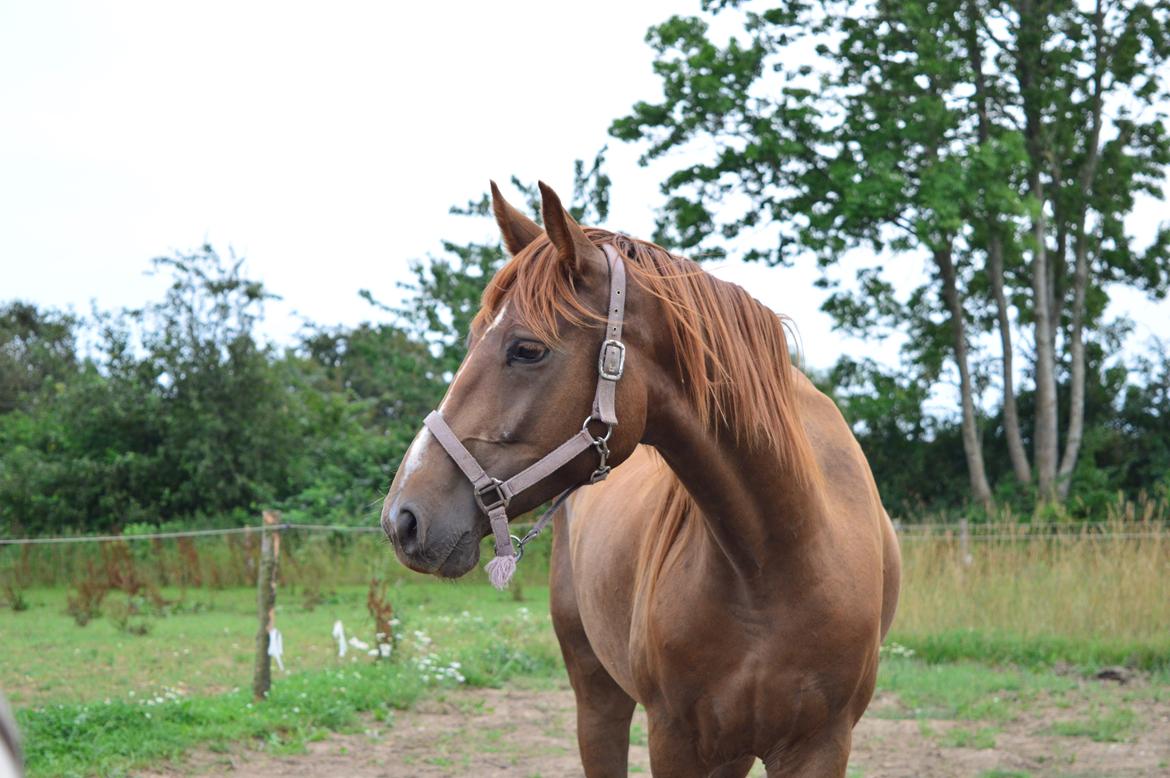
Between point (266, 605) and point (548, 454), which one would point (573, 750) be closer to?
point (266, 605)

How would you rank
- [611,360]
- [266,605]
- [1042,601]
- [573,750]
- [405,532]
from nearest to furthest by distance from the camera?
[405,532] → [611,360] → [573,750] → [266,605] → [1042,601]

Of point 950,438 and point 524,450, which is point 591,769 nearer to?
point 524,450

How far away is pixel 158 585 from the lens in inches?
559

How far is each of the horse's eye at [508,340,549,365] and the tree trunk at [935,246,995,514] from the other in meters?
15.8

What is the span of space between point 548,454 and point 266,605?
5.46m

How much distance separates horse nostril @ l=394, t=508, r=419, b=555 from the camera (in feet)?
7.26

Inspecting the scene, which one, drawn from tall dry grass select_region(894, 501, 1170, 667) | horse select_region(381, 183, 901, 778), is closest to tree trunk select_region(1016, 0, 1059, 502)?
tall dry grass select_region(894, 501, 1170, 667)

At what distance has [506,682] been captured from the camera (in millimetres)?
8289

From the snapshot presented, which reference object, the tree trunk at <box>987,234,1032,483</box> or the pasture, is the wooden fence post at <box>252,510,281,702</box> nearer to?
the pasture

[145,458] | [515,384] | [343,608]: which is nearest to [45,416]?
[145,458]

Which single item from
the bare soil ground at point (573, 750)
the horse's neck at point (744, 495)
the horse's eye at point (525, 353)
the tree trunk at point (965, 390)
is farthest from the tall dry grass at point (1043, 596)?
the horse's eye at point (525, 353)

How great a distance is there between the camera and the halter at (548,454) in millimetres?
2307

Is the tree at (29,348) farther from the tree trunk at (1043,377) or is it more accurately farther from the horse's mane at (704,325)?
the horse's mane at (704,325)

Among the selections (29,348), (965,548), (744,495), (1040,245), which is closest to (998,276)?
(1040,245)
